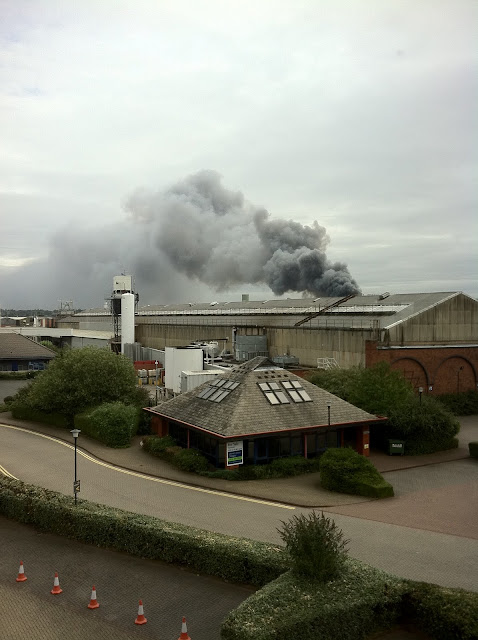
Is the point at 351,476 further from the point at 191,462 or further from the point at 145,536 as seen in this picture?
the point at 145,536

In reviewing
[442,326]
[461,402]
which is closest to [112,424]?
[461,402]

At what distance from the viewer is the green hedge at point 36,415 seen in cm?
3652

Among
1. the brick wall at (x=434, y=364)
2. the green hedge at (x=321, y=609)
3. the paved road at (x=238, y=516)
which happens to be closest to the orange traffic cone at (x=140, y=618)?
the green hedge at (x=321, y=609)

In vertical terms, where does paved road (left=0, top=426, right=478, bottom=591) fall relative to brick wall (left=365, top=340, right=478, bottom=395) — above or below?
below

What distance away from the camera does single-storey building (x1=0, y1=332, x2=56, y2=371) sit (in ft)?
216

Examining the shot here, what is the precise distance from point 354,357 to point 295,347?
8978 millimetres

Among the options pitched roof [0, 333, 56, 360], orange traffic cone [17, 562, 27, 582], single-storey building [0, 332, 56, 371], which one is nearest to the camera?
orange traffic cone [17, 562, 27, 582]

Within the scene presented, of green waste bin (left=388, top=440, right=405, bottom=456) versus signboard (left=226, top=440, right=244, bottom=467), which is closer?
signboard (left=226, top=440, right=244, bottom=467)

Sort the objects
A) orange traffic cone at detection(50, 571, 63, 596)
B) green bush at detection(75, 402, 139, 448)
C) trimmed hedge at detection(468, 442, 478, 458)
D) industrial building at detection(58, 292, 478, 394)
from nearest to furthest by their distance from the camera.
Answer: orange traffic cone at detection(50, 571, 63, 596), trimmed hedge at detection(468, 442, 478, 458), green bush at detection(75, 402, 139, 448), industrial building at detection(58, 292, 478, 394)

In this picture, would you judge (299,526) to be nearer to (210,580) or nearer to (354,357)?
(210,580)

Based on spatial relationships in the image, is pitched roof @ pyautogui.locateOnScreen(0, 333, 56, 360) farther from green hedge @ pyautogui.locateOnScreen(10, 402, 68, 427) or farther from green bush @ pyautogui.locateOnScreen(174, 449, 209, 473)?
green bush @ pyautogui.locateOnScreen(174, 449, 209, 473)

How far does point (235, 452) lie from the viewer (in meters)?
24.9

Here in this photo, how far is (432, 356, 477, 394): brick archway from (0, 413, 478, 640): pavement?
1675cm

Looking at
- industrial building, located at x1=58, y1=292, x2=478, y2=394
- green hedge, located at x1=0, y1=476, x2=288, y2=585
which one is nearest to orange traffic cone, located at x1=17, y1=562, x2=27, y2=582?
green hedge, located at x1=0, y1=476, x2=288, y2=585
